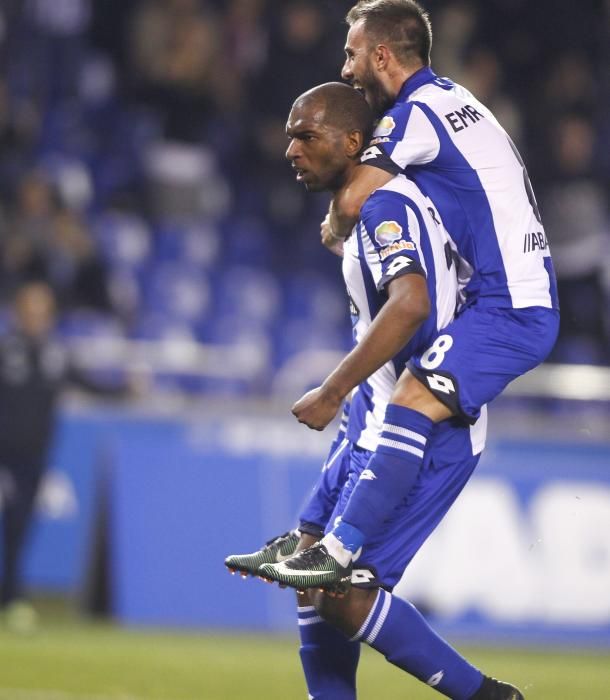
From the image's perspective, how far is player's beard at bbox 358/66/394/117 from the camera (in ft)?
15.4

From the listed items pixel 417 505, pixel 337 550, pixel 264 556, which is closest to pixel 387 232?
pixel 417 505

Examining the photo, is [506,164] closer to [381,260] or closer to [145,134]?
[381,260]

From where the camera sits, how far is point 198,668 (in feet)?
26.3

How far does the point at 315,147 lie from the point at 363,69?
0.37 meters

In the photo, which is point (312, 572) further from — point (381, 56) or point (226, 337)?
point (226, 337)

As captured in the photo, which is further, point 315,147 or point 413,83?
point 413,83

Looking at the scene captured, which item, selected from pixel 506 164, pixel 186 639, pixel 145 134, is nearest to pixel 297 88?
pixel 145 134

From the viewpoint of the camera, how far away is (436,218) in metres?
4.59

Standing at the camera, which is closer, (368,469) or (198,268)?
(368,469)

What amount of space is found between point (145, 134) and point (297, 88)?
5.24ft

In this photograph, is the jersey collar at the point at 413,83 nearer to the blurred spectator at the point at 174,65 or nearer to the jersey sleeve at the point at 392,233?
the jersey sleeve at the point at 392,233

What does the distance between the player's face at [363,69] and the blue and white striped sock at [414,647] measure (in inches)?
62.1

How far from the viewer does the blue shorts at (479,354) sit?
4430mm

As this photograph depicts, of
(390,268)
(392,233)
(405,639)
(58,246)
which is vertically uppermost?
(58,246)
